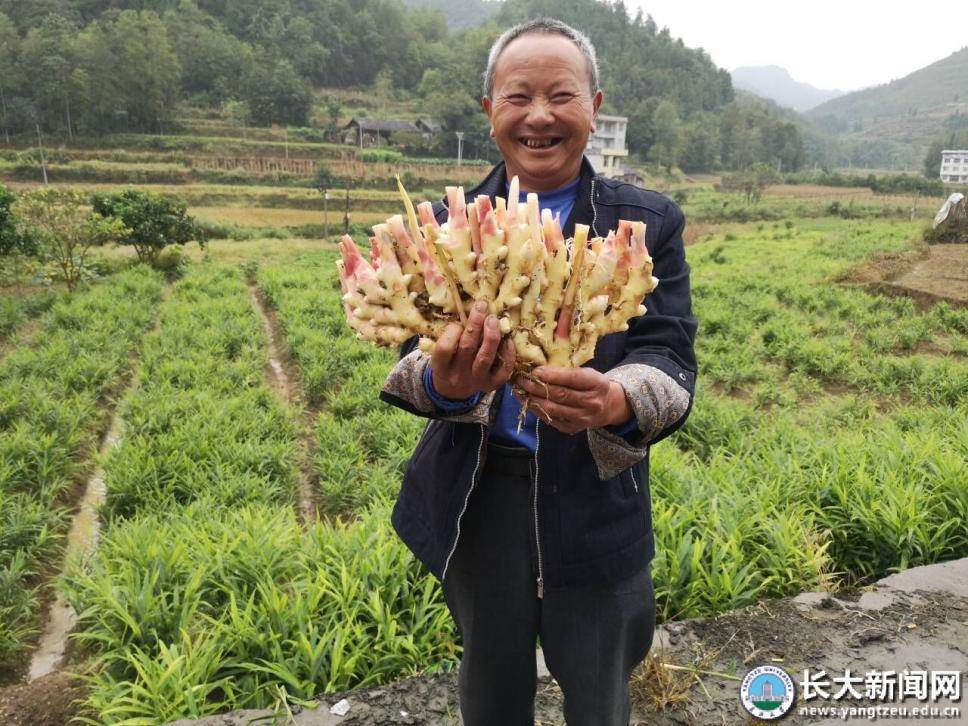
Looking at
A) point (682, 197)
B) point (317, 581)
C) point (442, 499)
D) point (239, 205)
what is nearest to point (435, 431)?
point (442, 499)

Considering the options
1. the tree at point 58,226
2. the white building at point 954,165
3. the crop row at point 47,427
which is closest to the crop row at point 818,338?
the crop row at point 47,427

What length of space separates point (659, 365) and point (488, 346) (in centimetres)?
41

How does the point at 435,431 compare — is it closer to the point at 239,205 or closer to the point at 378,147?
the point at 239,205

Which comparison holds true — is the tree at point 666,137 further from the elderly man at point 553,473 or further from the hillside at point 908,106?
the hillside at point 908,106

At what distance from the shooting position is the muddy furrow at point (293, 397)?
4.73 meters

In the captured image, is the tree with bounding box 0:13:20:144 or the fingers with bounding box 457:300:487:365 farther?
the tree with bounding box 0:13:20:144

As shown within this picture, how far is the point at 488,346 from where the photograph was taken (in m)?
1.05

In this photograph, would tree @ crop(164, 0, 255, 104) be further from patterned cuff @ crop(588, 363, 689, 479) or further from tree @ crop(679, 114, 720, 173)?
patterned cuff @ crop(588, 363, 689, 479)

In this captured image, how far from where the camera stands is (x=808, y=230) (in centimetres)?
2456

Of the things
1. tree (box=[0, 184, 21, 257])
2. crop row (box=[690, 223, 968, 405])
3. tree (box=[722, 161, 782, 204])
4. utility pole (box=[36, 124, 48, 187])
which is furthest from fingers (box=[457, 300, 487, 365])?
tree (box=[722, 161, 782, 204])

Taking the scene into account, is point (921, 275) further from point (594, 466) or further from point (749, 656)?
point (594, 466)

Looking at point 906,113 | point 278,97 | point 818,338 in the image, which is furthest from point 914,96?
point 818,338

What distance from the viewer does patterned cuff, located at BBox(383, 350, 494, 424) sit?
4.16 ft

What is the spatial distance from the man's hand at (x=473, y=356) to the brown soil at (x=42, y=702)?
222cm
